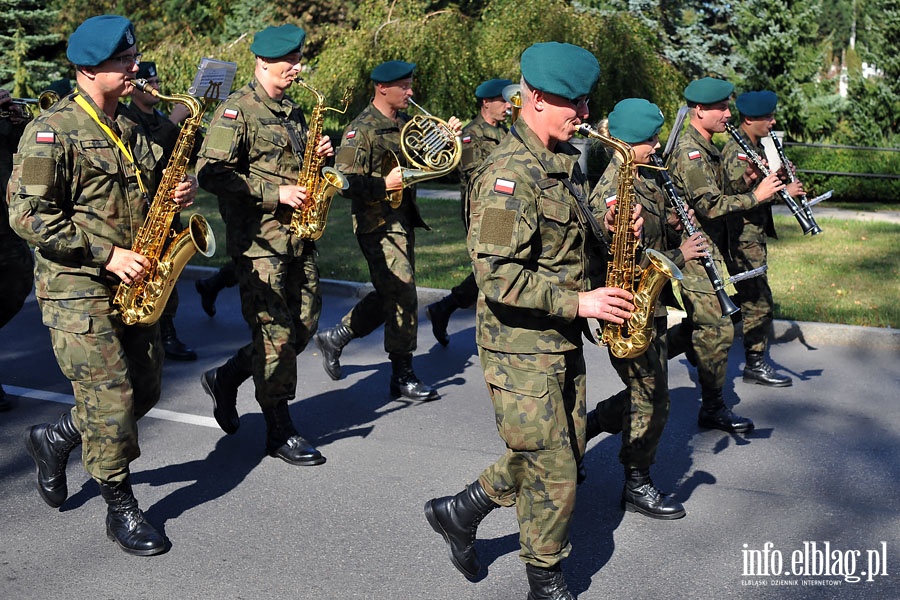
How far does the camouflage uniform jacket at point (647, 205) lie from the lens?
205 inches

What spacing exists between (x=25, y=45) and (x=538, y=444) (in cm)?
2727

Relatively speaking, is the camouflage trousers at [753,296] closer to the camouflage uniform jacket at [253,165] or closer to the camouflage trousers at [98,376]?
the camouflage uniform jacket at [253,165]

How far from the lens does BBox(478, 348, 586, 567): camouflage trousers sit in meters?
4.21

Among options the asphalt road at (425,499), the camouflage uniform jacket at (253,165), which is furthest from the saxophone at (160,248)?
the asphalt road at (425,499)

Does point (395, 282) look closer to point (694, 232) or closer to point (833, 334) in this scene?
point (694, 232)

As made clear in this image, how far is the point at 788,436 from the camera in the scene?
658 centimetres

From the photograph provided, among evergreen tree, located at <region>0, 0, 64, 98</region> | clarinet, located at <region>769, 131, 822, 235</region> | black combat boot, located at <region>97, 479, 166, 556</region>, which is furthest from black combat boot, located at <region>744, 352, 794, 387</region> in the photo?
evergreen tree, located at <region>0, 0, 64, 98</region>

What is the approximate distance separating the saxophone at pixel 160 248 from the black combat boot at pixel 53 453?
2.63 feet

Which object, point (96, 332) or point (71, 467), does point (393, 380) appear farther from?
point (96, 332)

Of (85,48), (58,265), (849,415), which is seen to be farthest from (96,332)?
(849,415)

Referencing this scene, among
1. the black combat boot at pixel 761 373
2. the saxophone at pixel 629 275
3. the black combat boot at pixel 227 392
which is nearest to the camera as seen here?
the saxophone at pixel 629 275

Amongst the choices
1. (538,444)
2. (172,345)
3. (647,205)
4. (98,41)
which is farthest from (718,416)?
(172,345)

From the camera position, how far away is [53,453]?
5.35m

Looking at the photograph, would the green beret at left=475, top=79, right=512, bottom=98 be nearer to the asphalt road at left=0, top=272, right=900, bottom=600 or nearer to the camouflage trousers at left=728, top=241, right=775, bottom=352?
the asphalt road at left=0, top=272, right=900, bottom=600
